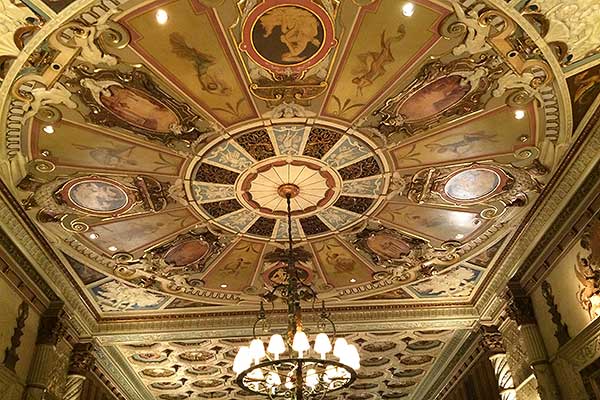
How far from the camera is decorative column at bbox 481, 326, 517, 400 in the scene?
Answer: 899 cm

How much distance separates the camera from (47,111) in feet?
18.2

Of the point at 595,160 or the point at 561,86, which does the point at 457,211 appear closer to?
the point at 595,160

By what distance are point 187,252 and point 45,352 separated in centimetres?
247

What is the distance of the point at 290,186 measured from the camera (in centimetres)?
697

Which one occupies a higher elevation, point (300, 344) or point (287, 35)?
point (287, 35)

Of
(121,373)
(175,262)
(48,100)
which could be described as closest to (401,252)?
(175,262)

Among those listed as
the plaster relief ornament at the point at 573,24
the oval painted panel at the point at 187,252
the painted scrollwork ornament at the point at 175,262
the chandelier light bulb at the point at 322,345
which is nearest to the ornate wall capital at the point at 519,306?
the chandelier light bulb at the point at 322,345

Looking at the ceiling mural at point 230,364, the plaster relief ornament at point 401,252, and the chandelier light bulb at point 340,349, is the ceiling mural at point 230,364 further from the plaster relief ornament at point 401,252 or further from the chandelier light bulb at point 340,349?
the chandelier light bulb at point 340,349

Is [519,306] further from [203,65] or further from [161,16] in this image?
[161,16]

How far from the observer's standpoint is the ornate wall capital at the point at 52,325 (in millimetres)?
7996

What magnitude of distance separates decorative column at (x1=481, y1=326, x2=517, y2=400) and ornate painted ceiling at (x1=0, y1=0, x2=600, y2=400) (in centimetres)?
57

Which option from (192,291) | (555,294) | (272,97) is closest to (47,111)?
(272,97)

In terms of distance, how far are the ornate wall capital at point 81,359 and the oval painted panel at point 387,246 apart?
17.6 ft

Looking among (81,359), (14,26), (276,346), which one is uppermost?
(14,26)
